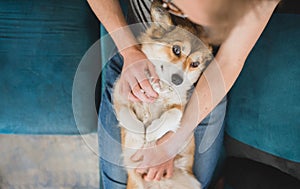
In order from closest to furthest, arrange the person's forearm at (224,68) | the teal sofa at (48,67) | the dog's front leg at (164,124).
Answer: the person's forearm at (224,68), the dog's front leg at (164,124), the teal sofa at (48,67)

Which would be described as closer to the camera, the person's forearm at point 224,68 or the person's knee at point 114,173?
the person's forearm at point 224,68

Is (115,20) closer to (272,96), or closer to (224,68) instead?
(224,68)

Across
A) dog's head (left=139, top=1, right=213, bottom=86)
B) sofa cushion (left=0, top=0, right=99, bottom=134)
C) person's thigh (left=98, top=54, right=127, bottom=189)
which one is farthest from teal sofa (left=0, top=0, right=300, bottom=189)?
dog's head (left=139, top=1, right=213, bottom=86)

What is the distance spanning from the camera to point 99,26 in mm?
1045

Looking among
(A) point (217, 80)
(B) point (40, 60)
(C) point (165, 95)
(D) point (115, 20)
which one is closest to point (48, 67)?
(B) point (40, 60)

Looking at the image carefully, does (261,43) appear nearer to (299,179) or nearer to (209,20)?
(209,20)

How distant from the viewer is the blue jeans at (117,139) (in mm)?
855

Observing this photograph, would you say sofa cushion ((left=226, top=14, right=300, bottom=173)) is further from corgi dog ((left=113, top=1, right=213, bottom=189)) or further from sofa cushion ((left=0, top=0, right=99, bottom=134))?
sofa cushion ((left=0, top=0, right=99, bottom=134))

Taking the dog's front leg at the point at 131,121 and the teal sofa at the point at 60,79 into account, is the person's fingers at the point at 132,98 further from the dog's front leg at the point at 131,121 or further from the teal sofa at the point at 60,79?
the teal sofa at the point at 60,79

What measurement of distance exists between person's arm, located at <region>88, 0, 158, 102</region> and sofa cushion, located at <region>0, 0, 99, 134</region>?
0.73 feet

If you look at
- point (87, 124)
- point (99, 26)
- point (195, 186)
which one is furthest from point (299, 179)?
point (99, 26)

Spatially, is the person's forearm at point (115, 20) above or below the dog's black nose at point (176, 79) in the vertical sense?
above

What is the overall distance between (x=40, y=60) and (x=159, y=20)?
431mm

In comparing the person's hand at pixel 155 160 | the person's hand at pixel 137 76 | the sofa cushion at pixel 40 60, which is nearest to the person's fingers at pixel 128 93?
the person's hand at pixel 137 76
